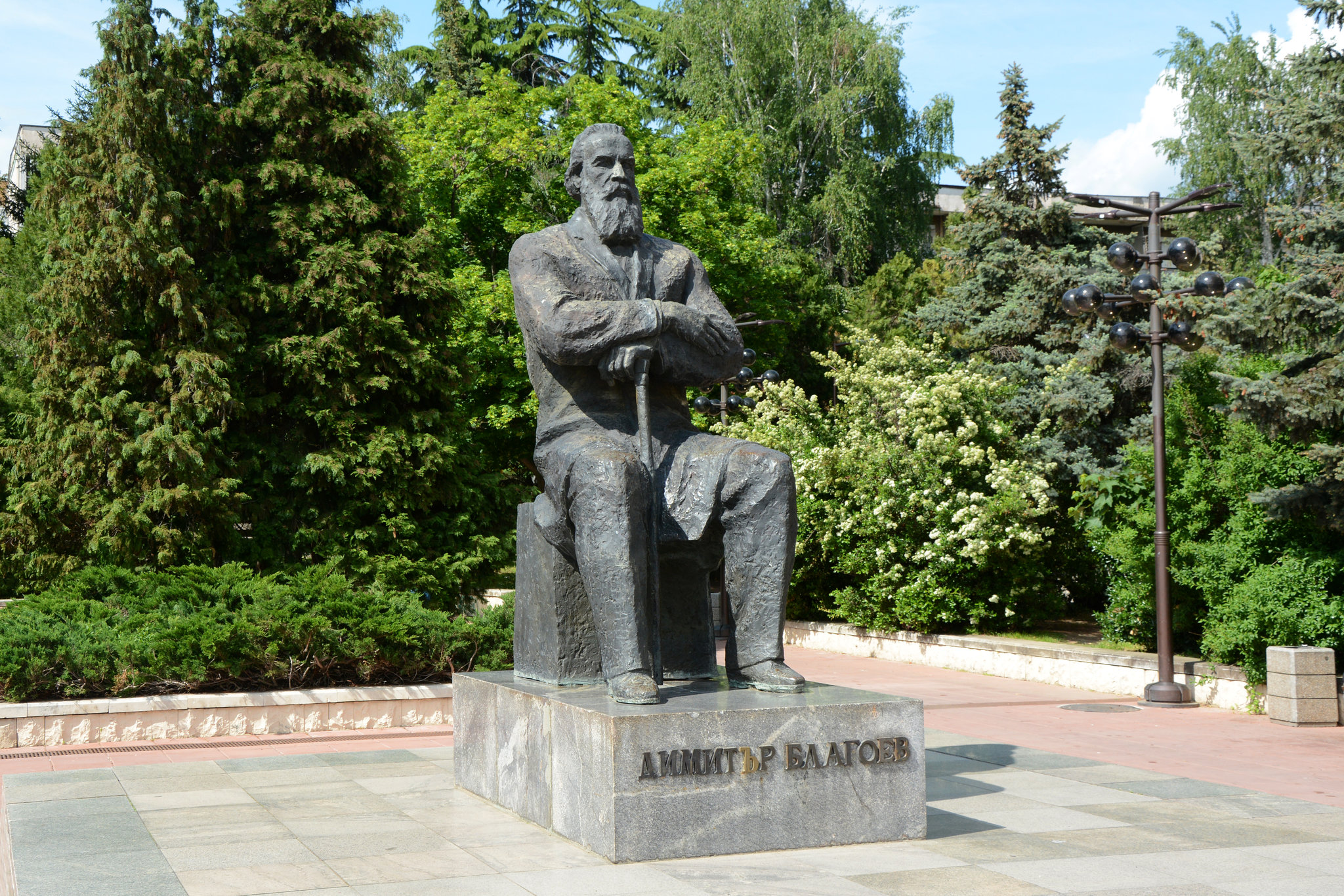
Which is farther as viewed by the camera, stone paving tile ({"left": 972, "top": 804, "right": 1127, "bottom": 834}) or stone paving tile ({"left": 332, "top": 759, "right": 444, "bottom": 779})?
stone paving tile ({"left": 332, "top": 759, "right": 444, "bottom": 779})

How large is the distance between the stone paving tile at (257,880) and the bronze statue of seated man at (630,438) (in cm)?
146

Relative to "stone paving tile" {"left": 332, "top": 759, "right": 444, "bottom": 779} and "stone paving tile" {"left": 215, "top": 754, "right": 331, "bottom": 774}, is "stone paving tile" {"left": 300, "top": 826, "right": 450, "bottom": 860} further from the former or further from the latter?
"stone paving tile" {"left": 215, "top": 754, "right": 331, "bottom": 774}

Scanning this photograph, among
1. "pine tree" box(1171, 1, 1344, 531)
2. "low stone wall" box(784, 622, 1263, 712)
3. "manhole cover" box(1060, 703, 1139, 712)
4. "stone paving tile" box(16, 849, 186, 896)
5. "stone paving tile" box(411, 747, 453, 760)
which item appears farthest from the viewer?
"low stone wall" box(784, 622, 1263, 712)

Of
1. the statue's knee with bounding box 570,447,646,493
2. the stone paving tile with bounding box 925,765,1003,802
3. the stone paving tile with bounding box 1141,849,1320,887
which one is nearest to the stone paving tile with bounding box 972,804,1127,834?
the stone paving tile with bounding box 925,765,1003,802

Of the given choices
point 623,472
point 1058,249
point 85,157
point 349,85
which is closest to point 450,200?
point 349,85

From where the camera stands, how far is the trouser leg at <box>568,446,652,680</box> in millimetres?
5840

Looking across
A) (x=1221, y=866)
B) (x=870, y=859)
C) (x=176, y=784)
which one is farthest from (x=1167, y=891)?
(x=176, y=784)

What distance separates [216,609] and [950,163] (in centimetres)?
3073

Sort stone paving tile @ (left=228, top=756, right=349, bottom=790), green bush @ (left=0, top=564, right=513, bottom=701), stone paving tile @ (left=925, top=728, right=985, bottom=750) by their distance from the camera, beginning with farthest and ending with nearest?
green bush @ (left=0, top=564, right=513, bottom=701) → stone paving tile @ (left=925, top=728, right=985, bottom=750) → stone paving tile @ (left=228, top=756, right=349, bottom=790)

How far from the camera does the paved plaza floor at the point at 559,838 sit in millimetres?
4898

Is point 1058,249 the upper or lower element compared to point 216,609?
upper

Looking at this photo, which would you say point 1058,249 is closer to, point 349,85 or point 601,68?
point 349,85

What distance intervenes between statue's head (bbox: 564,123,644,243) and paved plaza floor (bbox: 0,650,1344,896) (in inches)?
123

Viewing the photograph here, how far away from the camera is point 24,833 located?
19.5 feet
